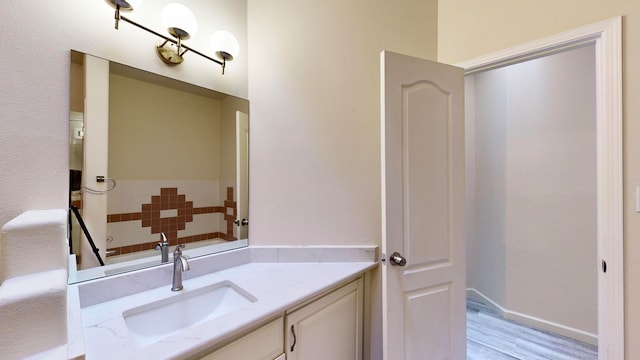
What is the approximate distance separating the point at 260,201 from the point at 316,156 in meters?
0.44

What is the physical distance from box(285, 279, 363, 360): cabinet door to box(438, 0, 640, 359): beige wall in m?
1.25

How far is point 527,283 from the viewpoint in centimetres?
248

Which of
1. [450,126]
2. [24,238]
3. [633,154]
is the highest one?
[450,126]

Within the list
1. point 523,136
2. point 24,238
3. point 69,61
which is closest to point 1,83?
point 69,61

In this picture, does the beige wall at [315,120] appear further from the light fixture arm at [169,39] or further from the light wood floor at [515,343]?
the light wood floor at [515,343]

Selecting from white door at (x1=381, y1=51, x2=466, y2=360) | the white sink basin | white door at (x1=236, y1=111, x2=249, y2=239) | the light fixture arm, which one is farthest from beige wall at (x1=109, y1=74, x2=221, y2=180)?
white door at (x1=381, y1=51, x2=466, y2=360)

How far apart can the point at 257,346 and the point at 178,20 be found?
1.53 meters

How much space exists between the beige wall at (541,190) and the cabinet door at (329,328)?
1.94 metres

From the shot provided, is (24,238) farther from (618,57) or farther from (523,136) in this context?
(523,136)

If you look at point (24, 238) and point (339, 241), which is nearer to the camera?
point (24, 238)

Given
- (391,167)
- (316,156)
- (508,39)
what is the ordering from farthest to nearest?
(316,156) < (508,39) < (391,167)

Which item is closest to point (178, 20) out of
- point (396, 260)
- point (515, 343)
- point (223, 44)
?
point (223, 44)

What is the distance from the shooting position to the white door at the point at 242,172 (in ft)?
5.12

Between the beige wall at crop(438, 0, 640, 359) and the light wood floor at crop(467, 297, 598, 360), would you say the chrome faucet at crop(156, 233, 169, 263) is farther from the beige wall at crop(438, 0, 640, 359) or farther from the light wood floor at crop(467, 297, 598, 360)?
A: the light wood floor at crop(467, 297, 598, 360)
